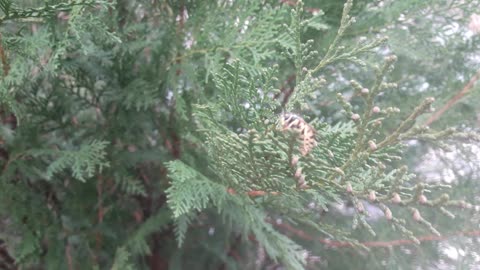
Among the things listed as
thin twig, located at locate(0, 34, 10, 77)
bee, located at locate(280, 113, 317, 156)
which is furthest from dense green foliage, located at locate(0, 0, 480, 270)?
bee, located at locate(280, 113, 317, 156)

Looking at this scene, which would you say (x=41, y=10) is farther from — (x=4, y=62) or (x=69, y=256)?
(x=69, y=256)

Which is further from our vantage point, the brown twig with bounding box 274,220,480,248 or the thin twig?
the brown twig with bounding box 274,220,480,248

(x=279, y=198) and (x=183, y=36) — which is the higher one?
(x=183, y=36)

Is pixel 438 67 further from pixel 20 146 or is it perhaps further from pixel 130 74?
pixel 20 146

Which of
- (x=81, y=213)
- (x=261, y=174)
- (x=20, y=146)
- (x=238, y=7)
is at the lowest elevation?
(x=81, y=213)

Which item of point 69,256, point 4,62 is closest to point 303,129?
point 4,62

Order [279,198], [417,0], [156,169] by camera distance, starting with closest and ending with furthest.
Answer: [279,198], [417,0], [156,169]

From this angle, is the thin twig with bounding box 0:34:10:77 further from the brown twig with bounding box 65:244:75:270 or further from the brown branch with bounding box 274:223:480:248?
the brown branch with bounding box 274:223:480:248

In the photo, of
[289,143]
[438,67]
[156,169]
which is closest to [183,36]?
[156,169]
